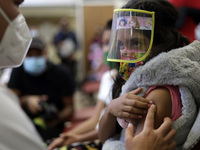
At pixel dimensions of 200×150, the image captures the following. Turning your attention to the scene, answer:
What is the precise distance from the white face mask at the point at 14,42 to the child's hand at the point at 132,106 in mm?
525

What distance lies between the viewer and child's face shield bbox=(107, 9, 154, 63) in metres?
0.96

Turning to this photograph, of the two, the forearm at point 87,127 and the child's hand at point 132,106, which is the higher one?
the child's hand at point 132,106


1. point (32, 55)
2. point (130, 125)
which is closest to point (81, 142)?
point (130, 125)

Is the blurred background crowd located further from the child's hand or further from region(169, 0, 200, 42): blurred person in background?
the child's hand

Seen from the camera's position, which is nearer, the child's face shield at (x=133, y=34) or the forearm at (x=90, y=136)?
the child's face shield at (x=133, y=34)

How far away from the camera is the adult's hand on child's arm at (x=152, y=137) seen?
0.83 m

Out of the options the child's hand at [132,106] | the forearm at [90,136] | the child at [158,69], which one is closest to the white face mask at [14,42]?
the child at [158,69]

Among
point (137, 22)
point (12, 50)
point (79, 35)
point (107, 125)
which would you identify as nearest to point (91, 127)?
point (107, 125)

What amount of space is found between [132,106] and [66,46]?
584 cm

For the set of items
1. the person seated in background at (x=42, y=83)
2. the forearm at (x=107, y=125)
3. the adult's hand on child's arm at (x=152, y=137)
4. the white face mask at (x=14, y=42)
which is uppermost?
the white face mask at (x=14, y=42)

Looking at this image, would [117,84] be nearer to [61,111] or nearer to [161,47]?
[161,47]

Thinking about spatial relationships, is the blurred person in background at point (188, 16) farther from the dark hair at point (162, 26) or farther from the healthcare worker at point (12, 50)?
the healthcare worker at point (12, 50)

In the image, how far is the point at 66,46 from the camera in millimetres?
6559

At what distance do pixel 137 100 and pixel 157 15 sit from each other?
0.39m
